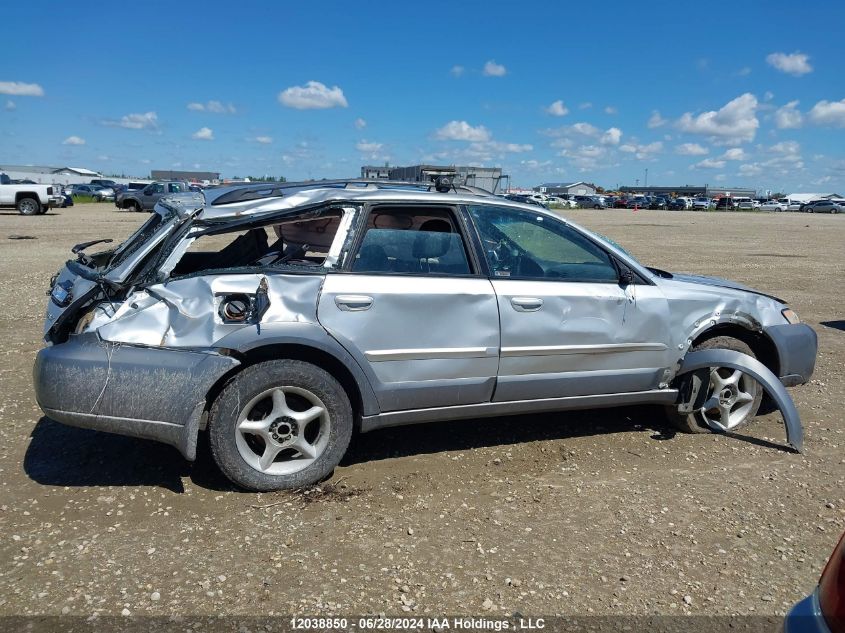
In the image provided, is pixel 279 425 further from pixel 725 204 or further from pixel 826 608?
pixel 725 204

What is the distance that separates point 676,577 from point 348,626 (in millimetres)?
1527

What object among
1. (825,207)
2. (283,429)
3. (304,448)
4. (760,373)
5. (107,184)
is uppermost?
(107,184)

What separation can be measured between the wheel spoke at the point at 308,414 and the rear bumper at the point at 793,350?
3.29 m

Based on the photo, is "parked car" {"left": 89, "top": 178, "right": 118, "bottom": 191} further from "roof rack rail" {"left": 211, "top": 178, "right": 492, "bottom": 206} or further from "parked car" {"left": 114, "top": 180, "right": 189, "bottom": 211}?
"roof rack rail" {"left": 211, "top": 178, "right": 492, "bottom": 206}

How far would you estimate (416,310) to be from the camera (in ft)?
12.8

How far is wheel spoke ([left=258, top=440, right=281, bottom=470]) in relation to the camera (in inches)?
147

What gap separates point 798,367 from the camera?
5.00 metres

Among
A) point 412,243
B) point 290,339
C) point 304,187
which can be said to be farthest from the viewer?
point 304,187

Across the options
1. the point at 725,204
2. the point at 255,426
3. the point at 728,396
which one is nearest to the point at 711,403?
the point at 728,396

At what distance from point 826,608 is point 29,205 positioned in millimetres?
34467

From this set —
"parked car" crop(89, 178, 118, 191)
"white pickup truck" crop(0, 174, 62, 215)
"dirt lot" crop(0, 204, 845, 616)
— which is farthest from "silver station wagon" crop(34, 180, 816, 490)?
"parked car" crop(89, 178, 118, 191)

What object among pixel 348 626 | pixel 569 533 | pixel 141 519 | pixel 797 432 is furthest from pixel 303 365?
pixel 797 432

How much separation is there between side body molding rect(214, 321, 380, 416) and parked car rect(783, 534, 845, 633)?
2.49 m

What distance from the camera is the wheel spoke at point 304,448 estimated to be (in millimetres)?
3766
